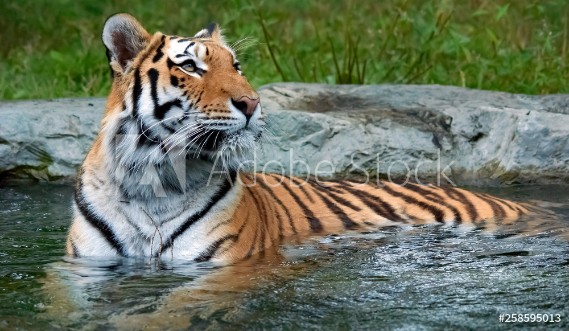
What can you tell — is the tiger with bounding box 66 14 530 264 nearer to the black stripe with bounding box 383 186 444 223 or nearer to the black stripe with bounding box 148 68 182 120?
the black stripe with bounding box 148 68 182 120

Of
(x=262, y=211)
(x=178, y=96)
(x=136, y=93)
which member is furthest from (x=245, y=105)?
(x=262, y=211)

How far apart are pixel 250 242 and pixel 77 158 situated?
2.04m

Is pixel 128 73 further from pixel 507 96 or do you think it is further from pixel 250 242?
pixel 507 96

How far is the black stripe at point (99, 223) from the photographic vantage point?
3.60 metres

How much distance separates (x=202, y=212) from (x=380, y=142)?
2103 mm

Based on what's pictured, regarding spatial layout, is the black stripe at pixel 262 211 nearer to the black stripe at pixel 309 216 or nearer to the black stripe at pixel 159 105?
the black stripe at pixel 309 216

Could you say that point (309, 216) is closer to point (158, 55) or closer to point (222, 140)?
point (222, 140)

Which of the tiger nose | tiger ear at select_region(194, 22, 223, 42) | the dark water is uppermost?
tiger ear at select_region(194, 22, 223, 42)

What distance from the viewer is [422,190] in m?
4.60

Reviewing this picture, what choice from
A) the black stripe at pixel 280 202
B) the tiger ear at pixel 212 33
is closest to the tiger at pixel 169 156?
the tiger ear at pixel 212 33

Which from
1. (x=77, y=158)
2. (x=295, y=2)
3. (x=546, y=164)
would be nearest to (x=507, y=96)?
(x=546, y=164)

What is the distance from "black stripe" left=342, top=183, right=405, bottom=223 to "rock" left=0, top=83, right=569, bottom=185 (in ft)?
3.22

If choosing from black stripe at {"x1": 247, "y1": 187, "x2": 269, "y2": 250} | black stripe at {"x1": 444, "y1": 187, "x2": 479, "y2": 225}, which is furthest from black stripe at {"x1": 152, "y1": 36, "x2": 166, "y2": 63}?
black stripe at {"x1": 444, "y1": 187, "x2": 479, "y2": 225}

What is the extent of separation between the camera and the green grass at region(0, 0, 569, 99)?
6887 mm
